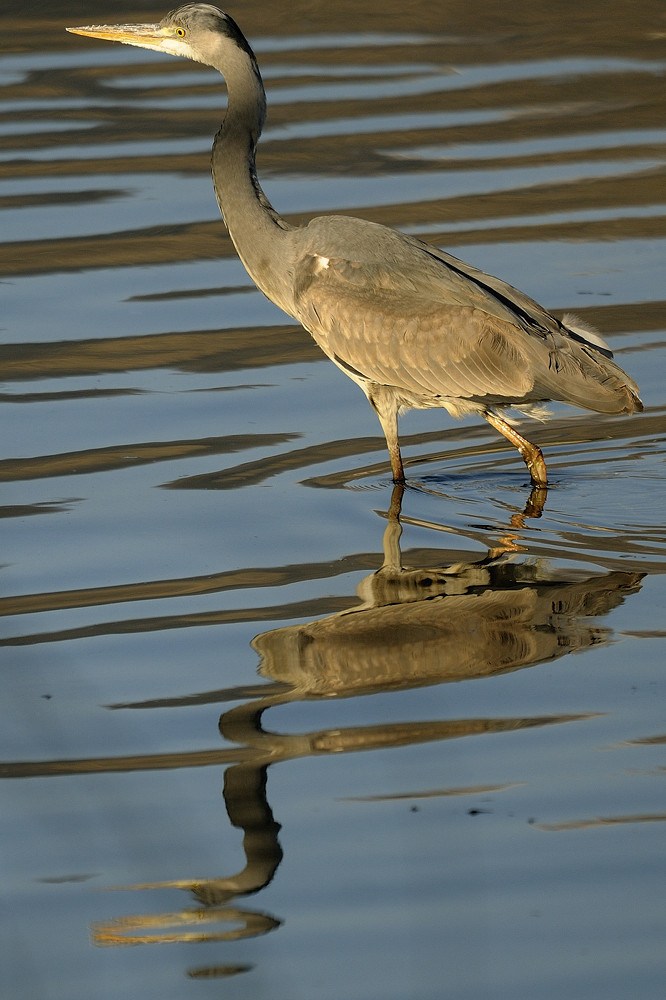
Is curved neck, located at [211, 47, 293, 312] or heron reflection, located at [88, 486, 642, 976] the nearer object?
heron reflection, located at [88, 486, 642, 976]

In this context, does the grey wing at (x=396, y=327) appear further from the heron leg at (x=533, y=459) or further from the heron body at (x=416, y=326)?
the heron leg at (x=533, y=459)

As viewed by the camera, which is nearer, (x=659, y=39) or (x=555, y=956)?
(x=555, y=956)

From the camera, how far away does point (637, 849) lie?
464 cm

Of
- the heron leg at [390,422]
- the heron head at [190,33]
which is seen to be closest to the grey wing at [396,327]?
the heron leg at [390,422]

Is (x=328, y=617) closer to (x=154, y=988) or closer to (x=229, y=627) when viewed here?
(x=229, y=627)

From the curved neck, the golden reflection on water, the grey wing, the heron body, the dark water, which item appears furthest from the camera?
the curved neck

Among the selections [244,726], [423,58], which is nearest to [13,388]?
[244,726]

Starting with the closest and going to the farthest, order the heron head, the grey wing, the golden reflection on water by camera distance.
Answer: the golden reflection on water < the grey wing < the heron head

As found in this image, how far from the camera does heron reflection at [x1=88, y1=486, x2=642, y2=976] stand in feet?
14.8

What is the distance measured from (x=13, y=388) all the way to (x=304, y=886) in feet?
16.3

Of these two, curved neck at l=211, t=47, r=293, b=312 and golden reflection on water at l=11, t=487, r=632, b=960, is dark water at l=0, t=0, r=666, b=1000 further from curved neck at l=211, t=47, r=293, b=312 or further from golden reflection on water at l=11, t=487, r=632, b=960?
curved neck at l=211, t=47, r=293, b=312

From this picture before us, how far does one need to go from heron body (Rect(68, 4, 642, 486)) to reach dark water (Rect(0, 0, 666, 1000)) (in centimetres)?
41

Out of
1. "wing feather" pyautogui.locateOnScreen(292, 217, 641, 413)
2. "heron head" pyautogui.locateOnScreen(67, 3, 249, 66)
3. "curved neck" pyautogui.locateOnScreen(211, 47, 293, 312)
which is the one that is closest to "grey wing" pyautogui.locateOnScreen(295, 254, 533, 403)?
"wing feather" pyautogui.locateOnScreen(292, 217, 641, 413)

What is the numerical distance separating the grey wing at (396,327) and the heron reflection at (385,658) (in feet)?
2.50
